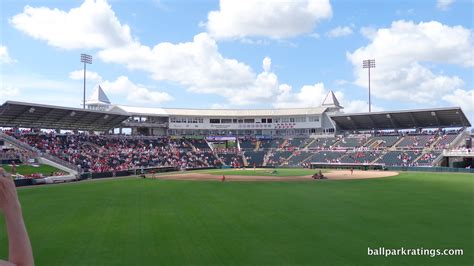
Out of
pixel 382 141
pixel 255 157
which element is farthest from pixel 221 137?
pixel 382 141

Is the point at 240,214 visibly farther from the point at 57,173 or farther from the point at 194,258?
the point at 57,173

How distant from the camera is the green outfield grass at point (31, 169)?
161 feet

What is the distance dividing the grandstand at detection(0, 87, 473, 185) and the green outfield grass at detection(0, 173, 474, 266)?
34.6 m

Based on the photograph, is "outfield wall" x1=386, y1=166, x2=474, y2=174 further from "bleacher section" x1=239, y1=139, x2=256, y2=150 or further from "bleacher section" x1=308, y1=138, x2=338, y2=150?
"bleacher section" x1=239, y1=139, x2=256, y2=150

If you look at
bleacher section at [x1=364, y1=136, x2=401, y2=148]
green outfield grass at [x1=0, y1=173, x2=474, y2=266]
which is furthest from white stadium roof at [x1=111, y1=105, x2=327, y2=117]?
green outfield grass at [x1=0, y1=173, x2=474, y2=266]

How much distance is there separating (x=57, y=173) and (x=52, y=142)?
18.8 meters

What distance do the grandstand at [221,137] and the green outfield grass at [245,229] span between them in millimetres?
34588

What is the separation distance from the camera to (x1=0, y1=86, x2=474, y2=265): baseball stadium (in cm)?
1509

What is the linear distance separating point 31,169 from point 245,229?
44.0 metres

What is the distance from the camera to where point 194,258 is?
13.9m

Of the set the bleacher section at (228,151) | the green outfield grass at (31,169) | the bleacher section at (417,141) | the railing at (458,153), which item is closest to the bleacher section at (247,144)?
the bleacher section at (228,151)

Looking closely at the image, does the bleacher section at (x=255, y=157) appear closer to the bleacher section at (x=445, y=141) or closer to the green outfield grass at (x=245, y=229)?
the bleacher section at (x=445, y=141)

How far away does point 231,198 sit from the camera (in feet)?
102

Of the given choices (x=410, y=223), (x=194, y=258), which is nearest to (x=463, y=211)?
(x=410, y=223)
